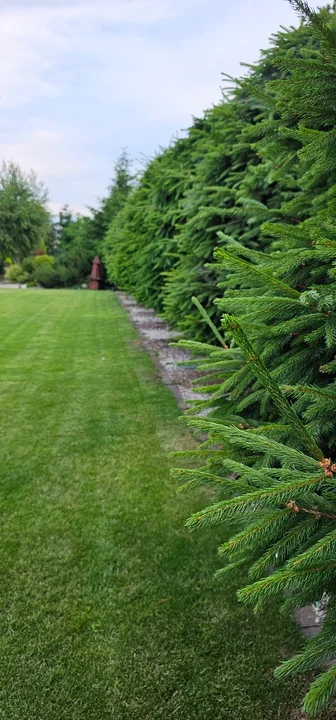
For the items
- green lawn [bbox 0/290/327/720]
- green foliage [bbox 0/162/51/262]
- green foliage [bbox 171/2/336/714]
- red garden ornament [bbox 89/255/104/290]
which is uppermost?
green foliage [bbox 0/162/51/262]

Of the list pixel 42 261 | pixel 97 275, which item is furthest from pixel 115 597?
pixel 42 261

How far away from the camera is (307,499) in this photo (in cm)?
120

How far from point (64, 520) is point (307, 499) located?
224 centimetres

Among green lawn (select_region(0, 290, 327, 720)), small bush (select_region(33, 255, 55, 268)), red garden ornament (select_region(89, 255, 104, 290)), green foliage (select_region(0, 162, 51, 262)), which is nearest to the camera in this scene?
green lawn (select_region(0, 290, 327, 720))

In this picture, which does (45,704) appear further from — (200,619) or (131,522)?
(131,522)

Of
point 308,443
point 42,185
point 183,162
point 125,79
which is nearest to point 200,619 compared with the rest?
point 308,443

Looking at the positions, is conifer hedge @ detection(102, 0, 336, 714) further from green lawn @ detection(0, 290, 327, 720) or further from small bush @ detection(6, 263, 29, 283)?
small bush @ detection(6, 263, 29, 283)

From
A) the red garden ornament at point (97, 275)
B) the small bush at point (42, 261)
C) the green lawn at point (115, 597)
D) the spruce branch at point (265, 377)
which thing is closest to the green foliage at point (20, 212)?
the small bush at point (42, 261)

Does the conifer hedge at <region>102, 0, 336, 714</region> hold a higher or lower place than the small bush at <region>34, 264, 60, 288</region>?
lower

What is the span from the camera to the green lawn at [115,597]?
1.84 meters

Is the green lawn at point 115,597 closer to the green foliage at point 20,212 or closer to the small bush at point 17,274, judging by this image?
the green foliage at point 20,212

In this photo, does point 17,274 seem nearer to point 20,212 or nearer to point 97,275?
point 20,212

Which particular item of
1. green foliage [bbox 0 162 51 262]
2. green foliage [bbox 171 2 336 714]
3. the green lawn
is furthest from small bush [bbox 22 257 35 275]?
green foliage [bbox 171 2 336 714]

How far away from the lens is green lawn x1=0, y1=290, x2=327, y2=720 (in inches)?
72.3
